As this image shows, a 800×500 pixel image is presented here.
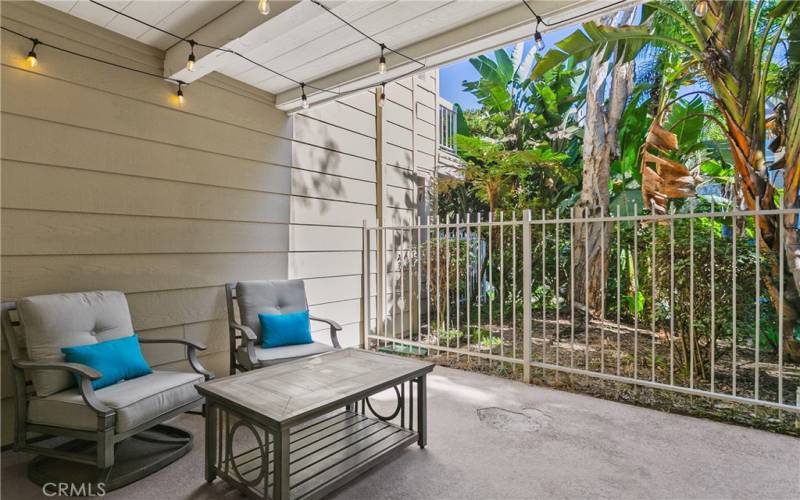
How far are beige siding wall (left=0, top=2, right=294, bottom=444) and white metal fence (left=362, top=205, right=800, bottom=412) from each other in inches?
63.8

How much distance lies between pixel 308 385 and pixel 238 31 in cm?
221

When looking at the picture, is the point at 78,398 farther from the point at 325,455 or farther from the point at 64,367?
the point at 325,455

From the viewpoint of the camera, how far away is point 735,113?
303 centimetres

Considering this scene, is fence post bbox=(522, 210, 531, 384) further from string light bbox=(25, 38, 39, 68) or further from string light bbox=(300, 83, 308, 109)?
string light bbox=(25, 38, 39, 68)

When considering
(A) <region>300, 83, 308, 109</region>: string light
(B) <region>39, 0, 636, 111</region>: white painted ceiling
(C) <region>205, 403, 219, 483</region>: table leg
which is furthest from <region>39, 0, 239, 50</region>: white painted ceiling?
(C) <region>205, 403, 219, 483</region>: table leg

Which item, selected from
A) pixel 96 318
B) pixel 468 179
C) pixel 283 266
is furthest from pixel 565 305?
pixel 96 318

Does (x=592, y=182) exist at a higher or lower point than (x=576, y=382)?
higher

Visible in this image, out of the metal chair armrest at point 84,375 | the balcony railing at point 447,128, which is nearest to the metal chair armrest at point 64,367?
the metal chair armrest at point 84,375

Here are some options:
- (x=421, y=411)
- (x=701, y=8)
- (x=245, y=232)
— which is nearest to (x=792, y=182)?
(x=701, y=8)

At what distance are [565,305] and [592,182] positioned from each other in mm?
1711

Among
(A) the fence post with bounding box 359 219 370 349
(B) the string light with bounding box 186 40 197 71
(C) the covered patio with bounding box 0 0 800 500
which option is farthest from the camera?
(A) the fence post with bounding box 359 219 370 349

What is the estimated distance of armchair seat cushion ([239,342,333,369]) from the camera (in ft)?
9.69

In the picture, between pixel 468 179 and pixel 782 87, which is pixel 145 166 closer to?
pixel 468 179

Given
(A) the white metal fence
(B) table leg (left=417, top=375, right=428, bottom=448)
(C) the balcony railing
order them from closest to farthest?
A: 1. (B) table leg (left=417, top=375, right=428, bottom=448)
2. (A) the white metal fence
3. (C) the balcony railing
